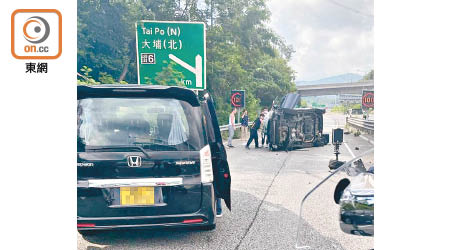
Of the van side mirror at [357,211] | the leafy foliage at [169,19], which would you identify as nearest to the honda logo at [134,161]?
the van side mirror at [357,211]

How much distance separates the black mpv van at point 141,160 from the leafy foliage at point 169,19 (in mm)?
1664

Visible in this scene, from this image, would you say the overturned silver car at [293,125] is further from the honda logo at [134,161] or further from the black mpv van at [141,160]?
the honda logo at [134,161]

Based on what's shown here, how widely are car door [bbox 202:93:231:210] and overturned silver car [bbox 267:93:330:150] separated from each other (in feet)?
25.7

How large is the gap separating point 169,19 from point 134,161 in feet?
17.9

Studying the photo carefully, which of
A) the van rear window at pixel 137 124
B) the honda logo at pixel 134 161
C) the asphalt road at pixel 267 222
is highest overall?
the van rear window at pixel 137 124

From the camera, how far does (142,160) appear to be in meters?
2.82

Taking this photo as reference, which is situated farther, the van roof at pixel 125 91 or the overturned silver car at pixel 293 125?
the overturned silver car at pixel 293 125

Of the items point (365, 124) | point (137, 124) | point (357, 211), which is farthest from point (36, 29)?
point (365, 124)

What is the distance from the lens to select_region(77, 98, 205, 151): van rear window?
9.36 feet

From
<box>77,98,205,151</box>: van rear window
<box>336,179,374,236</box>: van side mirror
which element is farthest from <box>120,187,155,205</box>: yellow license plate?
<box>336,179,374,236</box>: van side mirror

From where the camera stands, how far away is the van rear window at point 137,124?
9.36 ft

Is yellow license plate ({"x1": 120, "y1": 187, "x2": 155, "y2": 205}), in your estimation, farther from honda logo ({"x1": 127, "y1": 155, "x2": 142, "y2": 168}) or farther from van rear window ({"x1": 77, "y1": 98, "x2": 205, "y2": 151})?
van rear window ({"x1": 77, "y1": 98, "x2": 205, "y2": 151})
